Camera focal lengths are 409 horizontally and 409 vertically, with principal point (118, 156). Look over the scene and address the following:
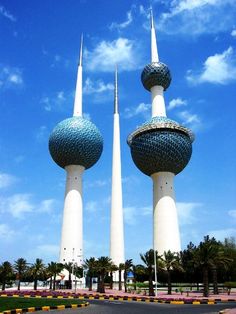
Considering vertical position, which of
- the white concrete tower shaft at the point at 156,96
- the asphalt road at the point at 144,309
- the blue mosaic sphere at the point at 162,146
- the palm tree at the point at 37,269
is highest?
the white concrete tower shaft at the point at 156,96

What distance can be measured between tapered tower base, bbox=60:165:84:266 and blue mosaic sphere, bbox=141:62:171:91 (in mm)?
26415

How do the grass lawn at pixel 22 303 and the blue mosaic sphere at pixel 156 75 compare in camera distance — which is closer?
the grass lawn at pixel 22 303

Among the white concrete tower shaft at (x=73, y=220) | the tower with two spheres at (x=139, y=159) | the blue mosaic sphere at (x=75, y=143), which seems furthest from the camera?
the blue mosaic sphere at (x=75, y=143)

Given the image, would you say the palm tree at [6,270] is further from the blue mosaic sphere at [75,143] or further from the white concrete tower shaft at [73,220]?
the blue mosaic sphere at [75,143]

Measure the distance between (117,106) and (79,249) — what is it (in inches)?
1415

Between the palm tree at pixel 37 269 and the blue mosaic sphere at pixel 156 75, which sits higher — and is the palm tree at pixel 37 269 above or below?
below

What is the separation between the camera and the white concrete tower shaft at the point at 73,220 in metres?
90.3

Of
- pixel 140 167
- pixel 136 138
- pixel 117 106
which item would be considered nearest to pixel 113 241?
pixel 140 167

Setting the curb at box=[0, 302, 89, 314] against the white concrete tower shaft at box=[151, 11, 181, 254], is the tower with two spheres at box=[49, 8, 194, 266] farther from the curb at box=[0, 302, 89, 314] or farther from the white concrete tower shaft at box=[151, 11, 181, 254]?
the curb at box=[0, 302, 89, 314]

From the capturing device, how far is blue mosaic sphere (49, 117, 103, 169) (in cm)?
9331

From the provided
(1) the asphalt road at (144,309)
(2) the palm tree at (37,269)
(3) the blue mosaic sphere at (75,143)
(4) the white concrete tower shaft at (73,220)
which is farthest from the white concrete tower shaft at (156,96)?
(1) the asphalt road at (144,309)

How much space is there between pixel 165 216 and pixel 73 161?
24575 mm

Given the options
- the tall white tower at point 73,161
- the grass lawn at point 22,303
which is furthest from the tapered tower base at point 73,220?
the grass lawn at point 22,303

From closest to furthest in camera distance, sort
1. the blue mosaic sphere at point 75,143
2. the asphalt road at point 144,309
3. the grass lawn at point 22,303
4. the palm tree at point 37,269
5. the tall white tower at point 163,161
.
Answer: the asphalt road at point 144,309 < the grass lawn at point 22,303 < the palm tree at point 37,269 < the tall white tower at point 163,161 < the blue mosaic sphere at point 75,143
